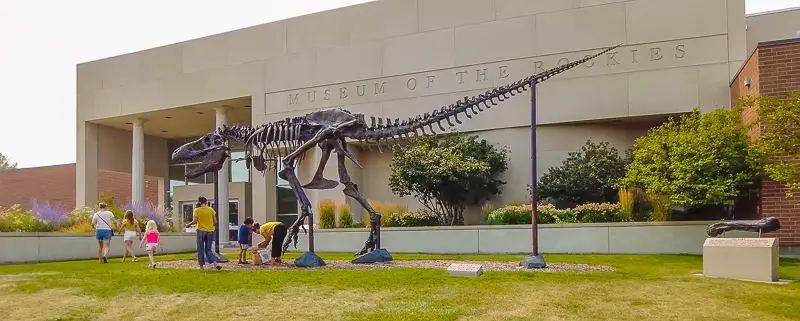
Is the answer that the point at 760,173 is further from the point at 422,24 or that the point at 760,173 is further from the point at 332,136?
the point at 422,24

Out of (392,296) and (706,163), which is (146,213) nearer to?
(392,296)

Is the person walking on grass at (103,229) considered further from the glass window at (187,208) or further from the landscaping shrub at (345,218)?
the glass window at (187,208)

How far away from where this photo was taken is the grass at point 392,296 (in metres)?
9.02

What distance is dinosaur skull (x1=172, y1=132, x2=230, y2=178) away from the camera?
659 inches

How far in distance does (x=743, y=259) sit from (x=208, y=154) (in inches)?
469

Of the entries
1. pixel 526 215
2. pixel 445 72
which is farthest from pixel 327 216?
pixel 526 215

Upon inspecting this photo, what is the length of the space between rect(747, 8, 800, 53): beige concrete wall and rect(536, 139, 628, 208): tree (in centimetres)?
690

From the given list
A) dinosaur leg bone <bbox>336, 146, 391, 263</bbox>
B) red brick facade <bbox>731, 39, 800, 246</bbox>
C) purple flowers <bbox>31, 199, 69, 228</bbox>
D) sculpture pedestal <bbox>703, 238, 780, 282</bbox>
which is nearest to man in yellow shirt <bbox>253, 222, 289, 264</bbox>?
dinosaur leg bone <bbox>336, 146, 391, 263</bbox>

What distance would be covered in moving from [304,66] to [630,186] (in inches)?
574

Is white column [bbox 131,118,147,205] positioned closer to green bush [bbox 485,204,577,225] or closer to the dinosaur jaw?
the dinosaur jaw

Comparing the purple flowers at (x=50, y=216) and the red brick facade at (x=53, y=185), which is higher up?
the red brick facade at (x=53, y=185)

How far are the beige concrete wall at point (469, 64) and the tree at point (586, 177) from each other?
4.18 ft

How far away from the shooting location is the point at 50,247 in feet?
63.1

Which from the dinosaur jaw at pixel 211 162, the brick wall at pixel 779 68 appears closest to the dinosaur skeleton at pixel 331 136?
the dinosaur jaw at pixel 211 162
